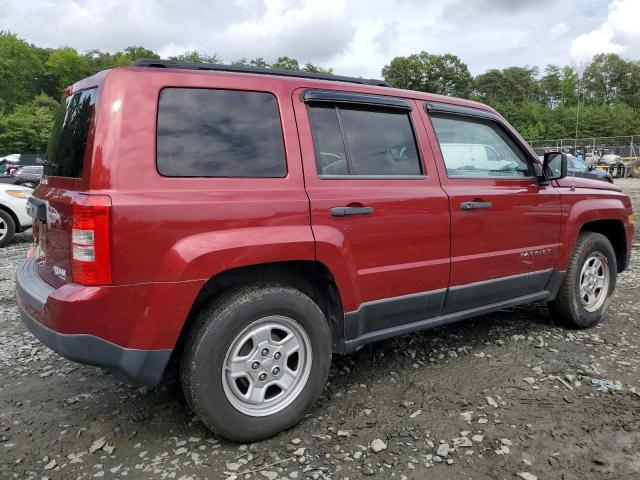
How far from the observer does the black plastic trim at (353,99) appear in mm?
2877

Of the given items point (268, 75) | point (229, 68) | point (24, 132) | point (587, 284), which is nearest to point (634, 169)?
point (587, 284)

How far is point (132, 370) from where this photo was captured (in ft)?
7.72

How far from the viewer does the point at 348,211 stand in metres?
2.83

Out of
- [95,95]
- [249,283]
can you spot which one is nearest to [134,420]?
[249,283]

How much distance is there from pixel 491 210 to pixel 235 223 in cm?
192

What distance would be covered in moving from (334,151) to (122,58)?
272 ft

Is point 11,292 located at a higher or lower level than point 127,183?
Result: lower

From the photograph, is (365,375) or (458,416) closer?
(458,416)

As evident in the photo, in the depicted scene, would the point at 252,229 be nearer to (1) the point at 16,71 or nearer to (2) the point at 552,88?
(1) the point at 16,71

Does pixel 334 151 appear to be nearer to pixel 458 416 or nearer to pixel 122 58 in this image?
pixel 458 416

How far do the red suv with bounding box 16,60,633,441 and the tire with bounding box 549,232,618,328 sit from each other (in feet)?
3.14

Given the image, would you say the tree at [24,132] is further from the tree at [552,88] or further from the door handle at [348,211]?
the tree at [552,88]

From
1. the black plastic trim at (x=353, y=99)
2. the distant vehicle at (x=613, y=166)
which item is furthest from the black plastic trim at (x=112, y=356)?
the distant vehicle at (x=613, y=166)

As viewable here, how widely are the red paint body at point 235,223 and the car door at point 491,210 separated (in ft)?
0.06
